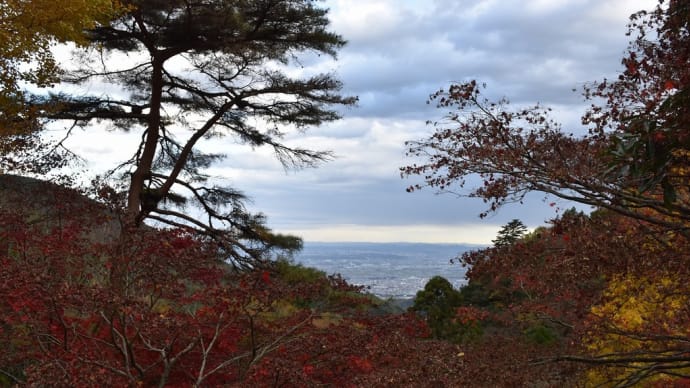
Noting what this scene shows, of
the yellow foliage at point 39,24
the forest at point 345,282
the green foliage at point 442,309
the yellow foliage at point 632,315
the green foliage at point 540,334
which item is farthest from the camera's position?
the green foliage at point 442,309

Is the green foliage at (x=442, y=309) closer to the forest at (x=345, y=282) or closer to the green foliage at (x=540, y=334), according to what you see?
the green foliage at (x=540, y=334)

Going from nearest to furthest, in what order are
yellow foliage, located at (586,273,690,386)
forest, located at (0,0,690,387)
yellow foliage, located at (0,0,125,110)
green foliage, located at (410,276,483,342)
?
forest, located at (0,0,690,387) → yellow foliage, located at (586,273,690,386) → yellow foliage, located at (0,0,125,110) → green foliage, located at (410,276,483,342)

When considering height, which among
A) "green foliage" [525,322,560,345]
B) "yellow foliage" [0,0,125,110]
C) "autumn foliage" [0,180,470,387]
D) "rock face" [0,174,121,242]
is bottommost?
"green foliage" [525,322,560,345]

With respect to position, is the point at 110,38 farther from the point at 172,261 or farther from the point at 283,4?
the point at 172,261

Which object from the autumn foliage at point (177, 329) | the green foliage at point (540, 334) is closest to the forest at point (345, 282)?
the autumn foliage at point (177, 329)

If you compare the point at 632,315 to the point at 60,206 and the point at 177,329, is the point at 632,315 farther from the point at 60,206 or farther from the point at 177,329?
the point at 60,206

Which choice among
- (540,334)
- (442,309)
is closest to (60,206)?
(442,309)

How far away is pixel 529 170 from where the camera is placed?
7.27 m

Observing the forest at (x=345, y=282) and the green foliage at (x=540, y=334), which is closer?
the forest at (x=345, y=282)

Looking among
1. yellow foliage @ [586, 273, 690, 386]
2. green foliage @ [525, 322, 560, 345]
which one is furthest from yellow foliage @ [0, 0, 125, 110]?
green foliage @ [525, 322, 560, 345]

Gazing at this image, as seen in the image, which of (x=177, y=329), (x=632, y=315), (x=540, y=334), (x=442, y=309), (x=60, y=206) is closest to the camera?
(x=177, y=329)

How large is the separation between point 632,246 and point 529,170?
159cm

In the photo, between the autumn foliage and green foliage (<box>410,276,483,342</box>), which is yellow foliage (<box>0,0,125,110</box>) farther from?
green foliage (<box>410,276,483,342</box>)

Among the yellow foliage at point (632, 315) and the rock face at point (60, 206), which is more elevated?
the rock face at point (60, 206)
